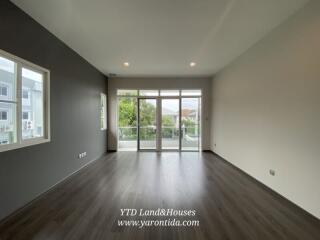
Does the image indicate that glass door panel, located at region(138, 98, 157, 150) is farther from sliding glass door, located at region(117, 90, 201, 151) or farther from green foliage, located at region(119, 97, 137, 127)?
green foliage, located at region(119, 97, 137, 127)

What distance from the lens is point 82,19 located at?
2.90 meters

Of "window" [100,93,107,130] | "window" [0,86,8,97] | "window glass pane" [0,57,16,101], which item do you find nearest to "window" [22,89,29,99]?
"window glass pane" [0,57,16,101]

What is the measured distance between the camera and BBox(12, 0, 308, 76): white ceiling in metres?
2.53

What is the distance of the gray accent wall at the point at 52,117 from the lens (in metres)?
2.44

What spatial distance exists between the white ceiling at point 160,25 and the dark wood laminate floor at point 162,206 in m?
2.83

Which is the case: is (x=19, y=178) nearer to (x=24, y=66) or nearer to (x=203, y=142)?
(x=24, y=66)

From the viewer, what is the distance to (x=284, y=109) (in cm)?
294

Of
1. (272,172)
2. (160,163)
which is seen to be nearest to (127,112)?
(160,163)

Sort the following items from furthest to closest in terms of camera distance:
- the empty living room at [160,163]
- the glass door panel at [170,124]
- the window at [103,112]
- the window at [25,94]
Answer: the glass door panel at [170,124], the window at [103,112], the window at [25,94], the empty living room at [160,163]

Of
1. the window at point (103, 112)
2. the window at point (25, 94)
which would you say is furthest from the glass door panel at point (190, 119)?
the window at point (25, 94)

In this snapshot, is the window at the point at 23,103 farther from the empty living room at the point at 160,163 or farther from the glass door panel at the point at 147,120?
the glass door panel at the point at 147,120

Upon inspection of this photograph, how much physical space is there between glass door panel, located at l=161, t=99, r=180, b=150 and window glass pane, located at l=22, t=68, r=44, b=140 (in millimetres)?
4394

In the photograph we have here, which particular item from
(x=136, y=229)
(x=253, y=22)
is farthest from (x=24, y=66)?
(x=253, y=22)

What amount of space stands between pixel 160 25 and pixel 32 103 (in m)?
2.46
